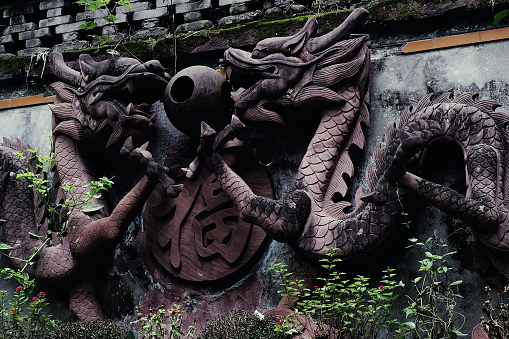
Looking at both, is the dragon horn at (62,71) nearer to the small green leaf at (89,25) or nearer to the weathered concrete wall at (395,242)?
the small green leaf at (89,25)

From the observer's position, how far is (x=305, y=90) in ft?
18.0

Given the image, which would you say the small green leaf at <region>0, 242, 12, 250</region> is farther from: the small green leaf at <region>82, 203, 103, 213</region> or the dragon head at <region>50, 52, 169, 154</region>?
the dragon head at <region>50, 52, 169, 154</region>

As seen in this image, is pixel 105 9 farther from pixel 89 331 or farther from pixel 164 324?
pixel 89 331

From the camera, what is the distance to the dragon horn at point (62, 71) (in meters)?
6.25

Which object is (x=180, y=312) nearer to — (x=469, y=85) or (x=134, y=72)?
(x=134, y=72)

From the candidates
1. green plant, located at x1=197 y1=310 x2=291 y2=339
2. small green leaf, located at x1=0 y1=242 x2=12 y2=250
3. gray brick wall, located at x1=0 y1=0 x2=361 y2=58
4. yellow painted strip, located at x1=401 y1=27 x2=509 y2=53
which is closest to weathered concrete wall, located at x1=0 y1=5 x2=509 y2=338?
yellow painted strip, located at x1=401 y1=27 x2=509 y2=53

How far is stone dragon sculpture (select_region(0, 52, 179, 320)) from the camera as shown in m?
5.68

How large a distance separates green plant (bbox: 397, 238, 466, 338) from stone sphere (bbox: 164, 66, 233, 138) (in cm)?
155

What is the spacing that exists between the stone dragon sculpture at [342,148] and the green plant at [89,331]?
1.03 m

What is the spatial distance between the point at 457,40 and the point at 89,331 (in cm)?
287

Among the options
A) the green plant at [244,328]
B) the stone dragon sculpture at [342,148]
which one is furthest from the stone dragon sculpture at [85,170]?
the green plant at [244,328]

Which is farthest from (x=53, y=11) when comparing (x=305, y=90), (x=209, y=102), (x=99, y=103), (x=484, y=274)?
(x=484, y=274)

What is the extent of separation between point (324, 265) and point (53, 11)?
3372 mm

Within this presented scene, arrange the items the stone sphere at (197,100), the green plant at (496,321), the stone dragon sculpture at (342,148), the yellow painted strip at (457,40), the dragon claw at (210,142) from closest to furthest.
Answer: the green plant at (496,321), the stone dragon sculpture at (342,148), the yellow painted strip at (457,40), the dragon claw at (210,142), the stone sphere at (197,100)
